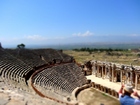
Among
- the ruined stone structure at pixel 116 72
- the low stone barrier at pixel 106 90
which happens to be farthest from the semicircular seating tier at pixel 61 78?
the ruined stone structure at pixel 116 72

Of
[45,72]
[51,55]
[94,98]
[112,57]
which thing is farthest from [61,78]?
[112,57]

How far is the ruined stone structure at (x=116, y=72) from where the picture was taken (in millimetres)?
36188

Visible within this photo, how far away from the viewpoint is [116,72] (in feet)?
133

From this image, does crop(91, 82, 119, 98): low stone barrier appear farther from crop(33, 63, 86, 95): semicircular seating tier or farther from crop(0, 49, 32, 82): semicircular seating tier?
crop(0, 49, 32, 82): semicircular seating tier

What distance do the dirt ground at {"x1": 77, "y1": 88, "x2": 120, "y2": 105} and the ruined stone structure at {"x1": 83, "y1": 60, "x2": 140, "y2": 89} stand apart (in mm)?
7380

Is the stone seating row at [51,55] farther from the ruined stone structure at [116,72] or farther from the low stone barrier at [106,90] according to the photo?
the low stone barrier at [106,90]

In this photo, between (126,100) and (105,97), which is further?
(105,97)

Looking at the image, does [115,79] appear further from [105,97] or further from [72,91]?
[72,91]

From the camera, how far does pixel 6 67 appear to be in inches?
1045

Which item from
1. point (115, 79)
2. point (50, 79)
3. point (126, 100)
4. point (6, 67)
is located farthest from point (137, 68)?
point (126, 100)

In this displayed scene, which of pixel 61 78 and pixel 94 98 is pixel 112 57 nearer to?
pixel 61 78

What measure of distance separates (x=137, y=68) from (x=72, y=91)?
14.1m

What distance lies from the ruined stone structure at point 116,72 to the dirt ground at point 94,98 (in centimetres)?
738

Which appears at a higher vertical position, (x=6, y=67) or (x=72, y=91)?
(x=6, y=67)
